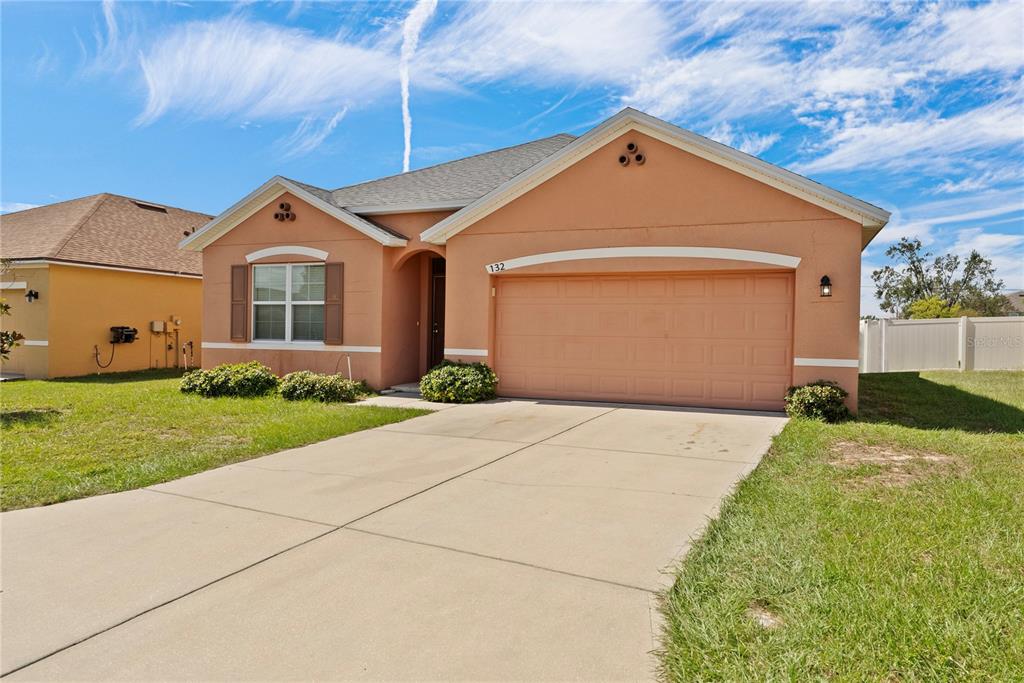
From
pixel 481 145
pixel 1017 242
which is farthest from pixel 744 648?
pixel 1017 242

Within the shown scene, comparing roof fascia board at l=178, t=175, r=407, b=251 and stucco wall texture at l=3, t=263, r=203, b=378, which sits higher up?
roof fascia board at l=178, t=175, r=407, b=251

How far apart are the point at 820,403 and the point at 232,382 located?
10705 millimetres

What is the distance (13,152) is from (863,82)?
19.8 meters

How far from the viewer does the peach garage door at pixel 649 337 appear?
10594mm

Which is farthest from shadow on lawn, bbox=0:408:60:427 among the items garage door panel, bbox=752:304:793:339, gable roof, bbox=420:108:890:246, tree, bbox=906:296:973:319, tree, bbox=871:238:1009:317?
tree, bbox=871:238:1009:317

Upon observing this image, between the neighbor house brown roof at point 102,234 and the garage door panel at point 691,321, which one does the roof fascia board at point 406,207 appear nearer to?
the garage door panel at point 691,321

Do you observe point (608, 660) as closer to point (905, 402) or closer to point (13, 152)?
point (905, 402)

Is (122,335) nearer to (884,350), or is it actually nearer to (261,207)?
(261,207)

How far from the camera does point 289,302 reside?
1395cm

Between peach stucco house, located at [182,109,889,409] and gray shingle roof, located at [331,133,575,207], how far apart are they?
11 centimetres

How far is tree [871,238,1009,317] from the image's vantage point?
40.1m

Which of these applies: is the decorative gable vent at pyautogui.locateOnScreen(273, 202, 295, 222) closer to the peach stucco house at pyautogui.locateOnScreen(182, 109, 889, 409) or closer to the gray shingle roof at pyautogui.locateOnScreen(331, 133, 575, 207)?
the peach stucco house at pyautogui.locateOnScreen(182, 109, 889, 409)

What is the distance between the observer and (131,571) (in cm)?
393

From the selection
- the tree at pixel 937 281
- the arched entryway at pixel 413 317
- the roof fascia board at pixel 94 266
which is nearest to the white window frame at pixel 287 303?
the arched entryway at pixel 413 317
